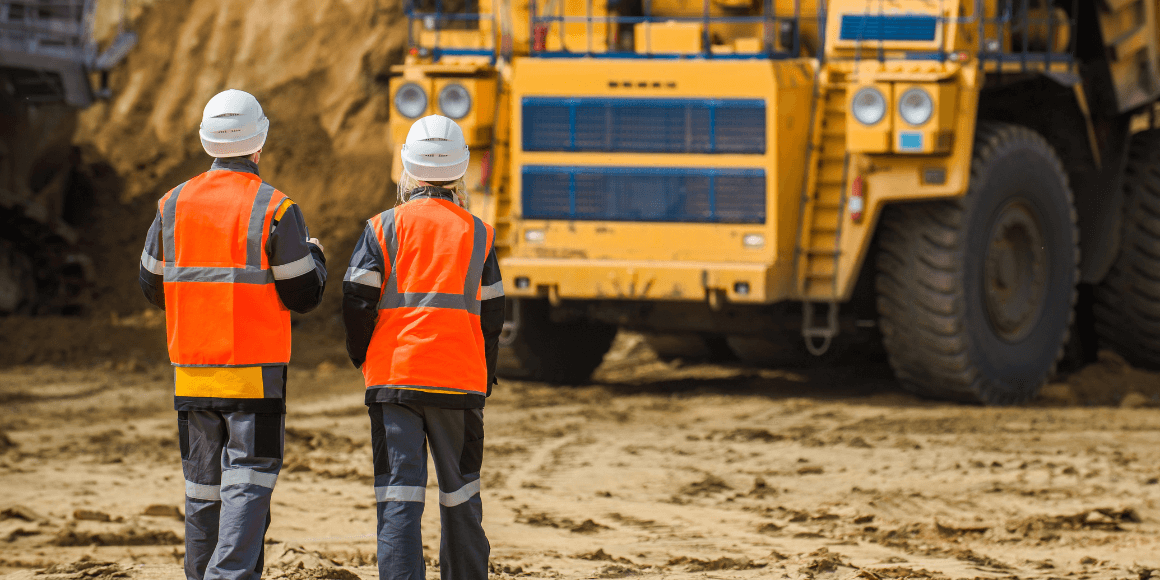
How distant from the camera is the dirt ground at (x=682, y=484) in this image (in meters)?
5.49

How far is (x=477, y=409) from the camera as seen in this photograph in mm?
4234

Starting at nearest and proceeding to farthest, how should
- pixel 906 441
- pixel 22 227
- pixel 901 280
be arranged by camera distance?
pixel 906 441 → pixel 901 280 → pixel 22 227

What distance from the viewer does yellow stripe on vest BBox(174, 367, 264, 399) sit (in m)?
4.10

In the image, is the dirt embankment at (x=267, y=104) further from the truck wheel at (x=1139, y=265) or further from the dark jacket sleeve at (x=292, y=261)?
A: the dark jacket sleeve at (x=292, y=261)

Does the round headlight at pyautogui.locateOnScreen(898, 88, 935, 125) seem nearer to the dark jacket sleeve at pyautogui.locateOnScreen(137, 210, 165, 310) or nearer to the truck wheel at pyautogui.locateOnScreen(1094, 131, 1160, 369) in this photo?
the truck wheel at pyautogui.locateOnScreen(1094, 131, 1160, 369)

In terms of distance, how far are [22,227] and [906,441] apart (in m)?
8.37

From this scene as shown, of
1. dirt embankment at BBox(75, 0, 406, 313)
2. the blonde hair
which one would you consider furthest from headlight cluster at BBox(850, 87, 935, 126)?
dirt embankment at BBox(75, 0, 406, 313)

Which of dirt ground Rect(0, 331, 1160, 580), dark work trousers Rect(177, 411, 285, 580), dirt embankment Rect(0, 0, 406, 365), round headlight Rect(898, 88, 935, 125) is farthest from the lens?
dirt embankment Rect(0, 0, 406, 365)

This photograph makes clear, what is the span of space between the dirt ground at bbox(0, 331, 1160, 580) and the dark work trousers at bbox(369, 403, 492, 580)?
973mm

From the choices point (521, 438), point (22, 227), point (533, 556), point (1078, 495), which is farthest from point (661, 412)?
A: point (22, 227)

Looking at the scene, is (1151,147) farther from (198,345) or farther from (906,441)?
(198,345)

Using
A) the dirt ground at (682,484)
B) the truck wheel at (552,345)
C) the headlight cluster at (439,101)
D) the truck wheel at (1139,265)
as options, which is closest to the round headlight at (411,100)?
the headlight cluster at (439,101)

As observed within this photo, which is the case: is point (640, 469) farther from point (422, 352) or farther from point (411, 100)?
point (422, 352)

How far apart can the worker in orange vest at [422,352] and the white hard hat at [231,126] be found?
445 millimetres
